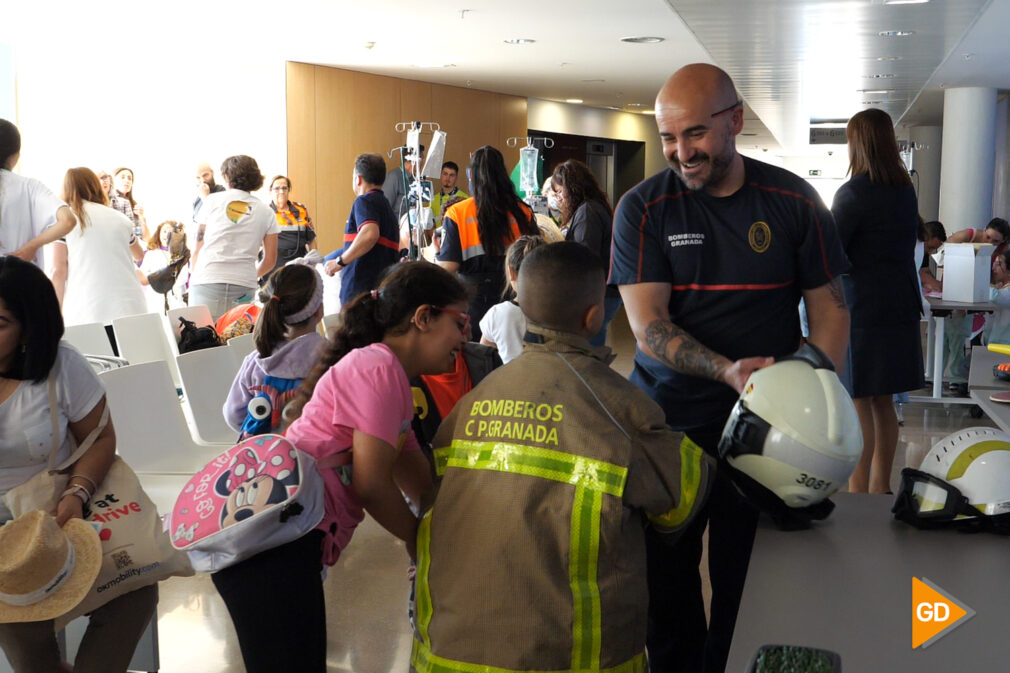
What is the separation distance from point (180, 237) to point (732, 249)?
6.86 m

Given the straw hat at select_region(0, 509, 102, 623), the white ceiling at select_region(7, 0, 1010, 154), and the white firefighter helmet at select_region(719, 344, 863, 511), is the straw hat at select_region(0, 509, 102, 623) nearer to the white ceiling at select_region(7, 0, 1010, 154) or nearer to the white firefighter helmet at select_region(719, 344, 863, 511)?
the white firefighter helmet at select_region(719, 344, 863, 511)

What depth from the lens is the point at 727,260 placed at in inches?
84.1

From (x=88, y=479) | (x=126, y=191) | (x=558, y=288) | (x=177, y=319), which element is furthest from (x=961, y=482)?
(x=126, y=191)

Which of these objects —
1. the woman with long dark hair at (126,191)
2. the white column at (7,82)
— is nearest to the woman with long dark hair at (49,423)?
the woman with long dark hair at (126,191)

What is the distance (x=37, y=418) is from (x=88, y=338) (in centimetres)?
237

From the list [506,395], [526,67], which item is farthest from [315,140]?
[506,395]

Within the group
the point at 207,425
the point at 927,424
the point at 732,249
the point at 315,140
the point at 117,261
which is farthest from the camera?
the point at 315,140

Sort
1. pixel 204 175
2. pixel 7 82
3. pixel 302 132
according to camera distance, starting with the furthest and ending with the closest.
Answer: pixel 302 132 → pixel 7 82 → pixel 204 175

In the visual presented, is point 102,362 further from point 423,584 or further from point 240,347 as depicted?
point 423,584

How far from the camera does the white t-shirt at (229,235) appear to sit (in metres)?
5.79

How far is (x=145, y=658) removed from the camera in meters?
2.59

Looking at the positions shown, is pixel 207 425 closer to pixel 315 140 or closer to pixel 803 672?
pixel 803 672

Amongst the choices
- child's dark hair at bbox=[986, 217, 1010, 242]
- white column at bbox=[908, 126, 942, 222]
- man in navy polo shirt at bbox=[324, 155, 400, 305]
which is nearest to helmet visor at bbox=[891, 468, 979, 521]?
man in navy polo shirt at bbox=[324, 155, 400, 305]

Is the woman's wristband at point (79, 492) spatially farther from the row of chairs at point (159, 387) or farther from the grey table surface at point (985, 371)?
the grey table surface at point (985, 371)
